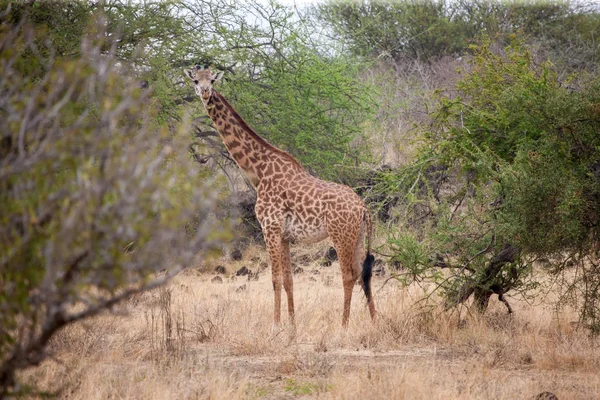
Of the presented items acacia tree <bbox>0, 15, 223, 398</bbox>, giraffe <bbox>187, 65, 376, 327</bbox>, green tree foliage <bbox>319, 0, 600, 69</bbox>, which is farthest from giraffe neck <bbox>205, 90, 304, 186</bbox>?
green tree foliage <bbox>319, 0, 600, 69</bbox>

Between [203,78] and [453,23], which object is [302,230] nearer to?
[203,78]

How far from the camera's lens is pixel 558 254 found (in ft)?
21.9

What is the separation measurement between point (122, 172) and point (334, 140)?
10.1m

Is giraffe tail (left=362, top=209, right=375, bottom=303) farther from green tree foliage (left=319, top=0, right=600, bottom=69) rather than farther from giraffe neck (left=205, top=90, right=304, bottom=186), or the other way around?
green tree foliage (left=319, top=0, right=600, bottom=69)

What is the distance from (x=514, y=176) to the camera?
22.4 ft

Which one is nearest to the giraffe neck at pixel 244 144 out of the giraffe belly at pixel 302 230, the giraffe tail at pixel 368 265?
the giraffe belly at pixel 302 230

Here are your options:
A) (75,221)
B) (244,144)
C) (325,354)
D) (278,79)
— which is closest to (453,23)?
(278,79)

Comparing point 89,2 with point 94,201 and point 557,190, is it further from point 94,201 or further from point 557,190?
point 94,201

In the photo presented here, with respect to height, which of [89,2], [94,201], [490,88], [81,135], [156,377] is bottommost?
[156,377]

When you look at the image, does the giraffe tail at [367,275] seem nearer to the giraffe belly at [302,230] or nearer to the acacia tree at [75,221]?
the giraffe belly at [302,230]

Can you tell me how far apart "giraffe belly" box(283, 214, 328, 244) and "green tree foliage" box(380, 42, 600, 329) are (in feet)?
2.34

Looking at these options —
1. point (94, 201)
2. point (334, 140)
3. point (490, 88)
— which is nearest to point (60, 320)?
point (94, 201)

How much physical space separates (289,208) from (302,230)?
0.25m

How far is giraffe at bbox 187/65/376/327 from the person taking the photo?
7.95 metres
